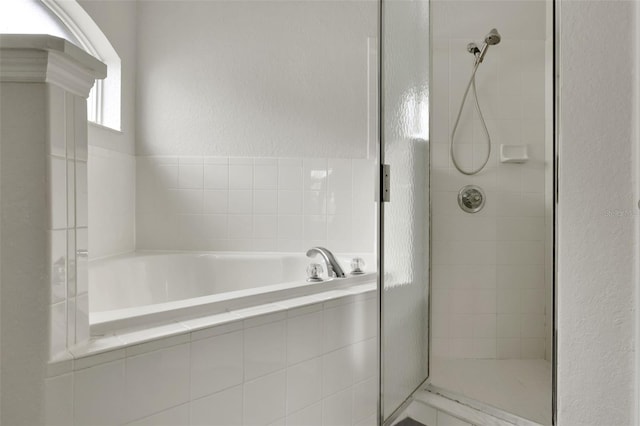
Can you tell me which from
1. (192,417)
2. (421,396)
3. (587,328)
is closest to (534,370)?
(421,396)

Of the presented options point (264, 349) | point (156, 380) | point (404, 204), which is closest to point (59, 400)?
point (156, 380)

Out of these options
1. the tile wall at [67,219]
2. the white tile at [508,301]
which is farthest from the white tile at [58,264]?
the white tile at [508,301]

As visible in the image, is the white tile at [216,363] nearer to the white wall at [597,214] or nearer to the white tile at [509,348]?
the white wall at [597,214]

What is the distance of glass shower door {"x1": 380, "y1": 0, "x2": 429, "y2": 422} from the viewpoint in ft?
4.05

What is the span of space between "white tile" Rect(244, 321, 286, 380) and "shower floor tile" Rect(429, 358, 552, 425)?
28.9 inches

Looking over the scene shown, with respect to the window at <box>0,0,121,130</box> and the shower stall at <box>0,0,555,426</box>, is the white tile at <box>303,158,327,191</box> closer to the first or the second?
the shower stall at <box>0,0,555,426</box>

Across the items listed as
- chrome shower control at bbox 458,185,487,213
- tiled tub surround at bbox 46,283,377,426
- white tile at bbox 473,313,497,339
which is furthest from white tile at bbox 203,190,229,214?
white tile at bbox 473,313,497,339

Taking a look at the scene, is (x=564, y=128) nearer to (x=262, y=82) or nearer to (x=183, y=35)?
(x=262, y=82)

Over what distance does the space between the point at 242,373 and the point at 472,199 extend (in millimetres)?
1511

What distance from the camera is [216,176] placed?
7.28 ft

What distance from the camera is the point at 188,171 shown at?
7.30ft

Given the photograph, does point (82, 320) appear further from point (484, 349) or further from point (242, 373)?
point (484, 349)

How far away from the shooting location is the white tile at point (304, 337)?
1.15m

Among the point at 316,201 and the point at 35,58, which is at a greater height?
the point at 35,58
